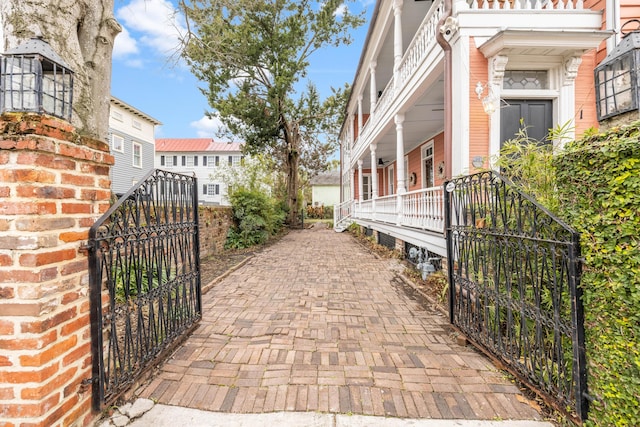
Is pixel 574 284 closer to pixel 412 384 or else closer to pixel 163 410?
pixel 412 384

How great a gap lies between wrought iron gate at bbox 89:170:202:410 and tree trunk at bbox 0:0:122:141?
2.62 feet

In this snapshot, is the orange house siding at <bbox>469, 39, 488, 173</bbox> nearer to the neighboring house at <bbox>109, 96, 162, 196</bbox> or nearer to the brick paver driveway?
the brick paver driveway

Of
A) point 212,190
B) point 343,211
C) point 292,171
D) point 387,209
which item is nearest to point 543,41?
point 387,209

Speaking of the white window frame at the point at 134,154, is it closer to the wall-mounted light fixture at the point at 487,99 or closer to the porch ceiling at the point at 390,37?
the porch ceiling at the point at 390,37

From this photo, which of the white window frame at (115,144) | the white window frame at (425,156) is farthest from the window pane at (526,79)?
the white window frame at (115,144)

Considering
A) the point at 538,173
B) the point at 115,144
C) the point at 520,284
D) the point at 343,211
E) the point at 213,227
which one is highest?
the point at 115,144

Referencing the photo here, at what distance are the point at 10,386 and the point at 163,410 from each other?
86 cm

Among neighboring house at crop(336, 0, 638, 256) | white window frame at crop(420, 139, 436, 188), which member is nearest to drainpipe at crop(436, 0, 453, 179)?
neighboring house at crop(336, 0, 638, 256)

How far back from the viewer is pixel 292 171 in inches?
674

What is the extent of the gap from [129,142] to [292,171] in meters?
10.6

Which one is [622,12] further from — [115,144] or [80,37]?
[115,144]

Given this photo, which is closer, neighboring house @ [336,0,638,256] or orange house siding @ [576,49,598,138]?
neighboring house @ [336,0,638,256]

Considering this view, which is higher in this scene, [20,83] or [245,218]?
[20,83]

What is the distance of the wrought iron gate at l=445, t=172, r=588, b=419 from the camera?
1.87m
